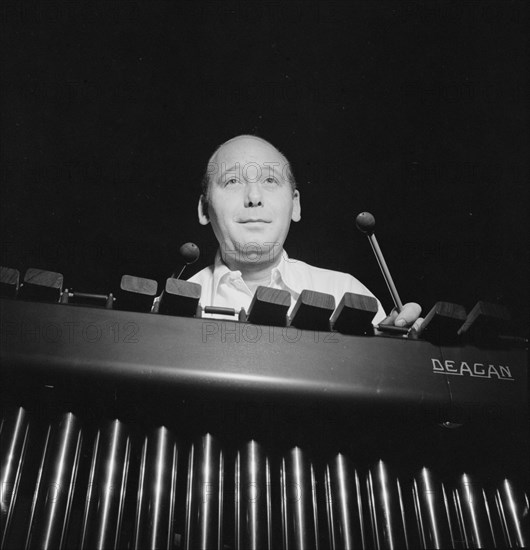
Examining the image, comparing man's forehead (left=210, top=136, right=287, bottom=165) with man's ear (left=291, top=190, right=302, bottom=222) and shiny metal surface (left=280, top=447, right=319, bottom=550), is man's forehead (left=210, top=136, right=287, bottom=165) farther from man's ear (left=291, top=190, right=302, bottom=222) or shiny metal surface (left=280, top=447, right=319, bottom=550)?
shiny metal surface (left=280, top=447, right=319, bottom=550)

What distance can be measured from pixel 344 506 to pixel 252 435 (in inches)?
6.8

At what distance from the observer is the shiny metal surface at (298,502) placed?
0.84 meters

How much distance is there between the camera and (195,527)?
0.82 meters

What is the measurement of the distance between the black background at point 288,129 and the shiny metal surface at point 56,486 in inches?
38.1

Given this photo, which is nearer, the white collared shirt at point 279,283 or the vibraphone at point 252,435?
the vibraphone at point 252,435

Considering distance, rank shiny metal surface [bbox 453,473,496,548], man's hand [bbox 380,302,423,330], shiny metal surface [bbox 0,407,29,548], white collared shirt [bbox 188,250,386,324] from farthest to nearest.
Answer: white collared shirt [bbox 188,250,386,324] < man's hand [bbox 380,302,423,330] < shiny metal surface [bbox 453,473,496,548] < shiny metal surface [bbox 0,407,29,548]

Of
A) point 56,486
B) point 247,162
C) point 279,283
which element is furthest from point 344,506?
point 247,162

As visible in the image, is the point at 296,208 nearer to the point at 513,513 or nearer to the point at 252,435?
the point at 252,435

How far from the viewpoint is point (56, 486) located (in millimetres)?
827

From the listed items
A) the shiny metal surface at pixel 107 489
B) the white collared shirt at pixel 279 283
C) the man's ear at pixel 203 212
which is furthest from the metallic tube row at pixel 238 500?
the man's ear at pixel 203 212

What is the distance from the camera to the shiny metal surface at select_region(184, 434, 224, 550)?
81 cm

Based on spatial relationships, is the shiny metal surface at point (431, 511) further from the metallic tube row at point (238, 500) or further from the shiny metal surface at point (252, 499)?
the shiny metal surface at point (252, 499)

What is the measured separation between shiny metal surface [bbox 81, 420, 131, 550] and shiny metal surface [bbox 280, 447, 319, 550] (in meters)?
0.23

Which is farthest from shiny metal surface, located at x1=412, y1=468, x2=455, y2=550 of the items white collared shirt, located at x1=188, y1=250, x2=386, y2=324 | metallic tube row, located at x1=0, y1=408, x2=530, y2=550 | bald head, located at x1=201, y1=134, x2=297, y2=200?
bald head, located at x1=201, y1=134, x2=297, y2=200
